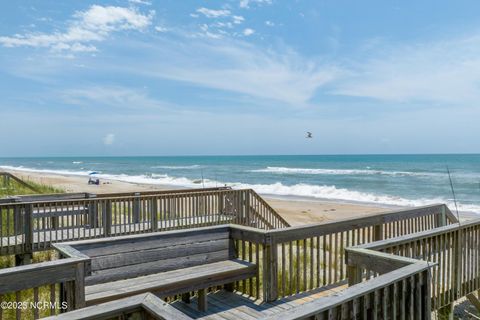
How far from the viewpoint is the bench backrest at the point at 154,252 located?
430cm

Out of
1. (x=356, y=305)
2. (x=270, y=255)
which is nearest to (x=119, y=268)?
(x=270, y=255)

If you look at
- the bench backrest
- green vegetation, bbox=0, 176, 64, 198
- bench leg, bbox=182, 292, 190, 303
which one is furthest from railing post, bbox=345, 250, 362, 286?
green vegetation, bbox=0, 176, 64, 198

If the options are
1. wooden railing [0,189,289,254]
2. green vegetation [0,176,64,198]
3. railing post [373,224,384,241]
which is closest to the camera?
railing post [373,224,384,241]

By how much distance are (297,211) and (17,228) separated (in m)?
15.2

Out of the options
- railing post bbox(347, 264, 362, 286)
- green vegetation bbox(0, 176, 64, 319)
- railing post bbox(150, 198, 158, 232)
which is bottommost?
green vegetation bbox(0, 176, 64, 319)

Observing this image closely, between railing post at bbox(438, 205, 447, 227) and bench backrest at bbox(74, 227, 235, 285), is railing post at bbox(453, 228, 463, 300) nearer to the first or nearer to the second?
railing post at bbox(438, 205, 447, 227)

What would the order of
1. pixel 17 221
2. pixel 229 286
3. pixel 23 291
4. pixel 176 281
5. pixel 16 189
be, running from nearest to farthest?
pixel 176 281 < pixel 229 286 < pixel 23 291 < pixel 17 221 < pixel 16 189

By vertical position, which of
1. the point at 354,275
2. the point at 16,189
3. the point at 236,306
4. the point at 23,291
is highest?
the point at 354,275

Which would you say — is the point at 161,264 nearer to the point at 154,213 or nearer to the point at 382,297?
the point at 382,297

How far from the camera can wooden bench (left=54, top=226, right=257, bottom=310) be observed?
4.18 metres

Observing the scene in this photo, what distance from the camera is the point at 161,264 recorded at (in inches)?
189

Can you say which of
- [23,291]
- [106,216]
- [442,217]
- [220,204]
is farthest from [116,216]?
[442,217]

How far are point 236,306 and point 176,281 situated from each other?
0.88 m

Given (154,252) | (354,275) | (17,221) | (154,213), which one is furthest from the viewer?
(154,213)
